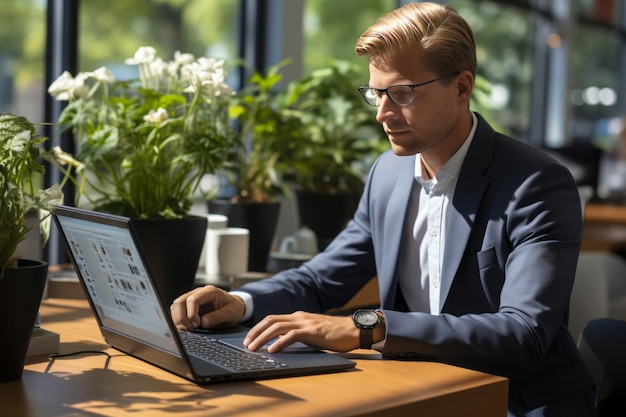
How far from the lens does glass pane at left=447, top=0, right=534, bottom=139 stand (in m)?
7.24

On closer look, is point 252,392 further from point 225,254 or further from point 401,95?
point 225,254

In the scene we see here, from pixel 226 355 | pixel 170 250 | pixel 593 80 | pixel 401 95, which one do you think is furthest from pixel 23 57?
pixel 593 80

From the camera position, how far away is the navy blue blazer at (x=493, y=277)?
185 cm

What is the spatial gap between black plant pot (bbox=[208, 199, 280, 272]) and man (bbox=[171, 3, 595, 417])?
66cm

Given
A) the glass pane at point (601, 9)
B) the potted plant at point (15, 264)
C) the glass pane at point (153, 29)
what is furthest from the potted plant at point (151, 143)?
the glass pane at point (601, 9)

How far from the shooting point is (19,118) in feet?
5.50

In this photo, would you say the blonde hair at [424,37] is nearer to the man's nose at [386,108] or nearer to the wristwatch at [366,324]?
the man's nose at [386,108]

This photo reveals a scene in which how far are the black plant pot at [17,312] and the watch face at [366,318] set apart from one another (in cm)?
59

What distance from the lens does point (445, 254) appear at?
212 centimetres

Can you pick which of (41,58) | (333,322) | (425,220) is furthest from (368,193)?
(41,58)

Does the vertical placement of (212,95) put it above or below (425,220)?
above

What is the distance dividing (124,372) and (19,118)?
476 millimetres

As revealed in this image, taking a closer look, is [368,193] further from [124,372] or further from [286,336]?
[124,372]

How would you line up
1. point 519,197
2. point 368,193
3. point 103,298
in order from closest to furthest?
1. point 103,298
2. point 519,197
3. point 368,193
